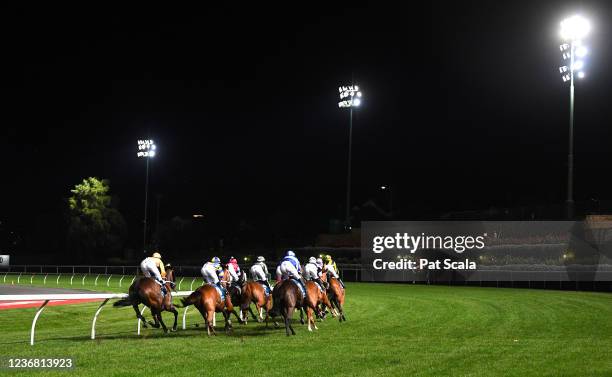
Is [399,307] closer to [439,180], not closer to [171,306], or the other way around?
[171,306]

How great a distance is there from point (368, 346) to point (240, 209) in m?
70.5

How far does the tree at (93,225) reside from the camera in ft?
217

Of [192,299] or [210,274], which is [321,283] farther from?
[192,299]

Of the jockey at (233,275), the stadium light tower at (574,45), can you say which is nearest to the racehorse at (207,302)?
the jockey at (233,275)

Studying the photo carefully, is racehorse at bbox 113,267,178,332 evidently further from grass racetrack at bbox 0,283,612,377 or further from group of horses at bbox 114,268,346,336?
grass racetrack at bbox 0,283,612,377

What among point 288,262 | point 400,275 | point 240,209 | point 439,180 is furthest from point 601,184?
point 288,262

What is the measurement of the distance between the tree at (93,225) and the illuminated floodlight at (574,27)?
4702cm

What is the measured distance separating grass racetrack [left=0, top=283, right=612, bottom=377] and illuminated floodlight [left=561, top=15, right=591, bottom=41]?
1449cm

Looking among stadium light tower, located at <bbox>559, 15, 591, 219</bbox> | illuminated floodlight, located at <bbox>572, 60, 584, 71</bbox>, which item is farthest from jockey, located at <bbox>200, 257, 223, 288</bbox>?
illuminated floodlight, located at <bbox>572, 60, 584, 71</bbox>

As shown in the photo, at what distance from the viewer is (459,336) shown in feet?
46.4

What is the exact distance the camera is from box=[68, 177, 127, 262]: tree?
6612 centimetres

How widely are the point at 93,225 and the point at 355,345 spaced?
57.2 meters

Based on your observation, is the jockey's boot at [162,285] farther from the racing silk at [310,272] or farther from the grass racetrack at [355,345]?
the racing silk at [310,272]

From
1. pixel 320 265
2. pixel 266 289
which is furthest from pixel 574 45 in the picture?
pixel 266 289
